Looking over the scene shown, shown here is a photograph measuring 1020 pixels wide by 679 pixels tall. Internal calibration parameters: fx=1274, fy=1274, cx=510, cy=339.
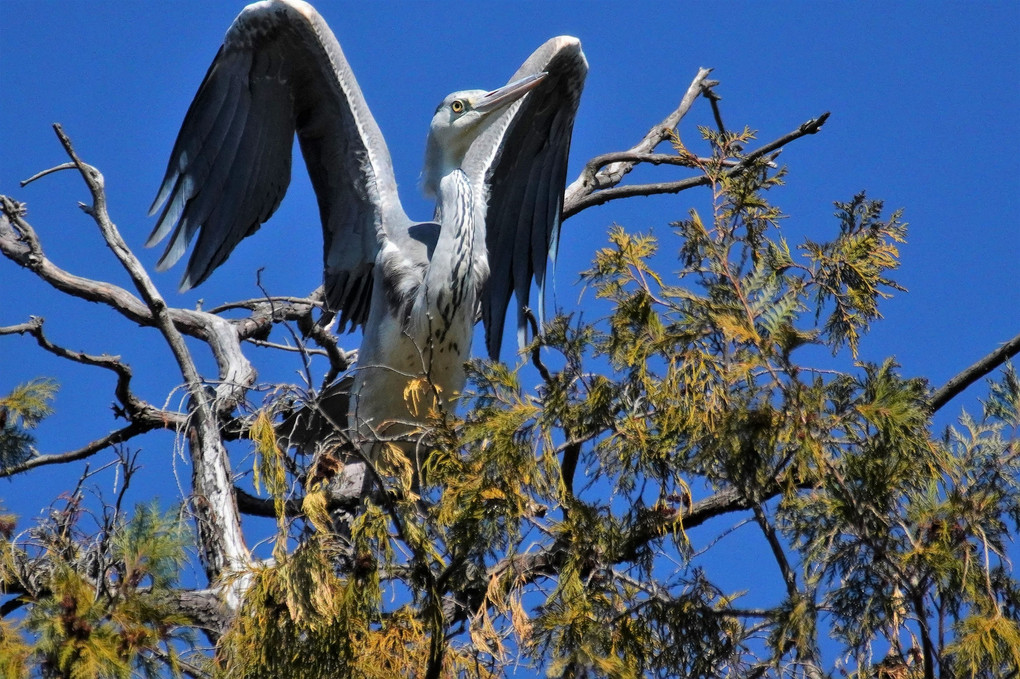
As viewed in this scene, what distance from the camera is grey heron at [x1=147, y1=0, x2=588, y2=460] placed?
5719 millimetres

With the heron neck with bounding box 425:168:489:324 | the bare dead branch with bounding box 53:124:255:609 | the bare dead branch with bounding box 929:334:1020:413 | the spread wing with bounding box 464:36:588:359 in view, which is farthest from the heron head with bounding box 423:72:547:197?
the bare dead branch with bounding box 929:334:1020:413

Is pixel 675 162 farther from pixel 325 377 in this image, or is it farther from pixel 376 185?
pixel 325 377

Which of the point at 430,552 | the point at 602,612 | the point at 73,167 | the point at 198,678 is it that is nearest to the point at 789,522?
the point at 602,612

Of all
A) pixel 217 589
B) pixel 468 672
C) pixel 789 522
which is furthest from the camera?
pixel 217 589

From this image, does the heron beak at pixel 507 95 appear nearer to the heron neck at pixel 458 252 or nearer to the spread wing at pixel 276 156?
the heron neck at pixel 458 252

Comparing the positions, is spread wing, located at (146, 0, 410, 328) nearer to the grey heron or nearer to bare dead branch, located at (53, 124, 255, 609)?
the grey heron

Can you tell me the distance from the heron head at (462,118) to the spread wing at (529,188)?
190mm

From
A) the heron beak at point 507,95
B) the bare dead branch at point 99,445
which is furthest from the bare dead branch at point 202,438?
the heron beak at point 507,95

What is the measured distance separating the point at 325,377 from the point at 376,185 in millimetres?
936

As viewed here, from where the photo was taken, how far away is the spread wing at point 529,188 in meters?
6.54

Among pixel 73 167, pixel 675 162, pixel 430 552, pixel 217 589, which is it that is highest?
pixel 675 162

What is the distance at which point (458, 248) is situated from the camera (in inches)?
226

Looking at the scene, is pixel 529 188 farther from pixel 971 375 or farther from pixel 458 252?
pixel 971 375

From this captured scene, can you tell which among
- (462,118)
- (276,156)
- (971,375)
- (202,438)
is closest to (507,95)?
(462,118)
